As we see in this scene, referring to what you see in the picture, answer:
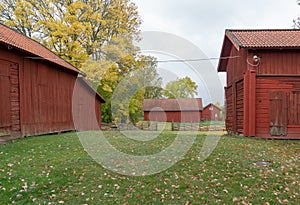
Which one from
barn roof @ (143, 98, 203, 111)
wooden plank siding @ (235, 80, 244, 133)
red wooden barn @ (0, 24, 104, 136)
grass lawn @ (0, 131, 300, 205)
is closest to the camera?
grass lawn @ (0, 131, 300, 205)

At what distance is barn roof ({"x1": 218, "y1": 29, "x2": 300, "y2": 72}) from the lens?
11148 millimetres

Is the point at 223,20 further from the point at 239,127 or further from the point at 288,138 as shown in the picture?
the point at 288,138

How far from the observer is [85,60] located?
64.0 ft

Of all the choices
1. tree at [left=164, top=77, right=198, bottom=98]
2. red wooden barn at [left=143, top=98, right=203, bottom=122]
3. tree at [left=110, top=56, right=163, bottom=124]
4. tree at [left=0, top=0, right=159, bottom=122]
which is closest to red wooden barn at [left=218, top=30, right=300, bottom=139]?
tree at [left=0, top=0, right=159, bottom=122]

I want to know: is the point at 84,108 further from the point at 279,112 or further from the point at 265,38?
the point at 279,112

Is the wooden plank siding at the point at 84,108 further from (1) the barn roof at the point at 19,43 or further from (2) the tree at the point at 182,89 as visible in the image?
(2) the tree at the point at 182,89

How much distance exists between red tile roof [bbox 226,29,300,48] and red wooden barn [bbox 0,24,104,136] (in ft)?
32.4

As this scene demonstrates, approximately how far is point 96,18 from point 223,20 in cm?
1084

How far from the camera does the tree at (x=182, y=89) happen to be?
145ft

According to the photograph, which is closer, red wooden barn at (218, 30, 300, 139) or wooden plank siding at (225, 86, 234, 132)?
red wooden barn at (218, 30, 300, 139)

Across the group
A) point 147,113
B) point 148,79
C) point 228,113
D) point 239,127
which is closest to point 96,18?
point 148,79

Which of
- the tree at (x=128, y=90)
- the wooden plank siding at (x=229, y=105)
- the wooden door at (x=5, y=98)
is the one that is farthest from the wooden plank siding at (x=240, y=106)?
the wooden door at (x=5, y=98)

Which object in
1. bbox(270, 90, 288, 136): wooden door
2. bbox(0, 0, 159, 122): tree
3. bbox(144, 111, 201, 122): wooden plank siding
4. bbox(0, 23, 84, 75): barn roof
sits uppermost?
bbox(0, 0, 159, 122): tree

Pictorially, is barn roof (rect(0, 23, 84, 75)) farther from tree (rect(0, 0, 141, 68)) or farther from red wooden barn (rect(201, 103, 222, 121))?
red wooden barn (rect(201, 103, 222, 121))
